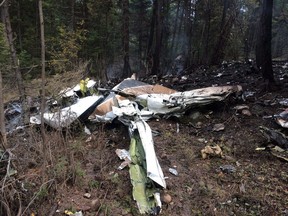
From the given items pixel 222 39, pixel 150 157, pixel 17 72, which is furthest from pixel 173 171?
pixel 222 39

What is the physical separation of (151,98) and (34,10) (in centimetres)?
1239

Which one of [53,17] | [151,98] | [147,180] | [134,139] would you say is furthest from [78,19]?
[147,180]

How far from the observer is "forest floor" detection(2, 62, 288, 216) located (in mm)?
2709

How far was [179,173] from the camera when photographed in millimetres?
3326

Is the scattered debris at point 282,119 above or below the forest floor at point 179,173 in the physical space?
above

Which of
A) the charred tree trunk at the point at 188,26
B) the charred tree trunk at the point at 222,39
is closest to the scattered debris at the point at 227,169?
the charred tree trunk at the point at 222,39

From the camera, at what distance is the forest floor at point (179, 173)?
2.71 m

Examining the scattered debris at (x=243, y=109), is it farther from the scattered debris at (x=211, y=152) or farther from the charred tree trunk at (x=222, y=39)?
the charred tree trunk at (x=222, y=39)

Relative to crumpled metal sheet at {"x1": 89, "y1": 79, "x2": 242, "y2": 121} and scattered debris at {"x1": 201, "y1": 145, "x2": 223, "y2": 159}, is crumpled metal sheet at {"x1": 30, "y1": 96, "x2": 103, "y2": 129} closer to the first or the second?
crumpled metal sheet at {"x1": 89, "y1": 79, "x2": 242, "y2": 121}

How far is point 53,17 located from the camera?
15.1 meters

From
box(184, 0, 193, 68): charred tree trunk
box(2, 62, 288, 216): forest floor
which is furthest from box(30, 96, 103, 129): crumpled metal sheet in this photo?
box(184, 0, 193, 68): charred tree trunk

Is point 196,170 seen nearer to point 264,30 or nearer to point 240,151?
point 240,151

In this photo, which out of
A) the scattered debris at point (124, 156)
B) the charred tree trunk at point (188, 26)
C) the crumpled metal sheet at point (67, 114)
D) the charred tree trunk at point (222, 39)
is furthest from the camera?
the charred tree trunk at point (188, 26)

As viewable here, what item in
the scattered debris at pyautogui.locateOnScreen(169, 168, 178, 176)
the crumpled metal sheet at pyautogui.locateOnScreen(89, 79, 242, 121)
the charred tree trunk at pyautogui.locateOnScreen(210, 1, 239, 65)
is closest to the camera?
the scattered debris at pyautogui.locateOnScreen(169, 168, 178, 176)
